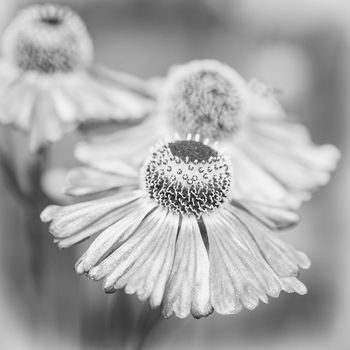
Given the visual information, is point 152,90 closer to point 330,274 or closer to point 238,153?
point 238,153

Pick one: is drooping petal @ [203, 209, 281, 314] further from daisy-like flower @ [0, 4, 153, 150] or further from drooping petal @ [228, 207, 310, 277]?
daisy-like flower @ [0, 4, 153, 150]

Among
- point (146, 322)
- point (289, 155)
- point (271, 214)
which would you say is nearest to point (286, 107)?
point (289, 155)

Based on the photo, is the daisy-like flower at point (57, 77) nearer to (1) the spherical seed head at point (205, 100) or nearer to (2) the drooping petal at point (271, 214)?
(1) the spherical seed head at point (205, 100)

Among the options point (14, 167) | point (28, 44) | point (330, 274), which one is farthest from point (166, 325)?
point (330, 274)

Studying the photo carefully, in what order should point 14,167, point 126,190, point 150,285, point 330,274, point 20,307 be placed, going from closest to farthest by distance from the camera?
1. point 150,285
2. point 126,190
3. point 14,167
4. point 20,307
5. point 330,274

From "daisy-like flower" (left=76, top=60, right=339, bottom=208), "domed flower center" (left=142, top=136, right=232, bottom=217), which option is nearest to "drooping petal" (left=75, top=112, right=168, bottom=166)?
"daisy-like flower" (left=76, top=60, right=339, bottom=208)

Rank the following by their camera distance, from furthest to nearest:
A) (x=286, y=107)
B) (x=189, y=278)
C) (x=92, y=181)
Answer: (x=286, y=107)
(x=92, y=181)
(x=189, y=278)

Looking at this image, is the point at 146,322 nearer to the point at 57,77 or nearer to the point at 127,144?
the point at 127,144

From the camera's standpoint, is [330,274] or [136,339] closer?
[136,339]
